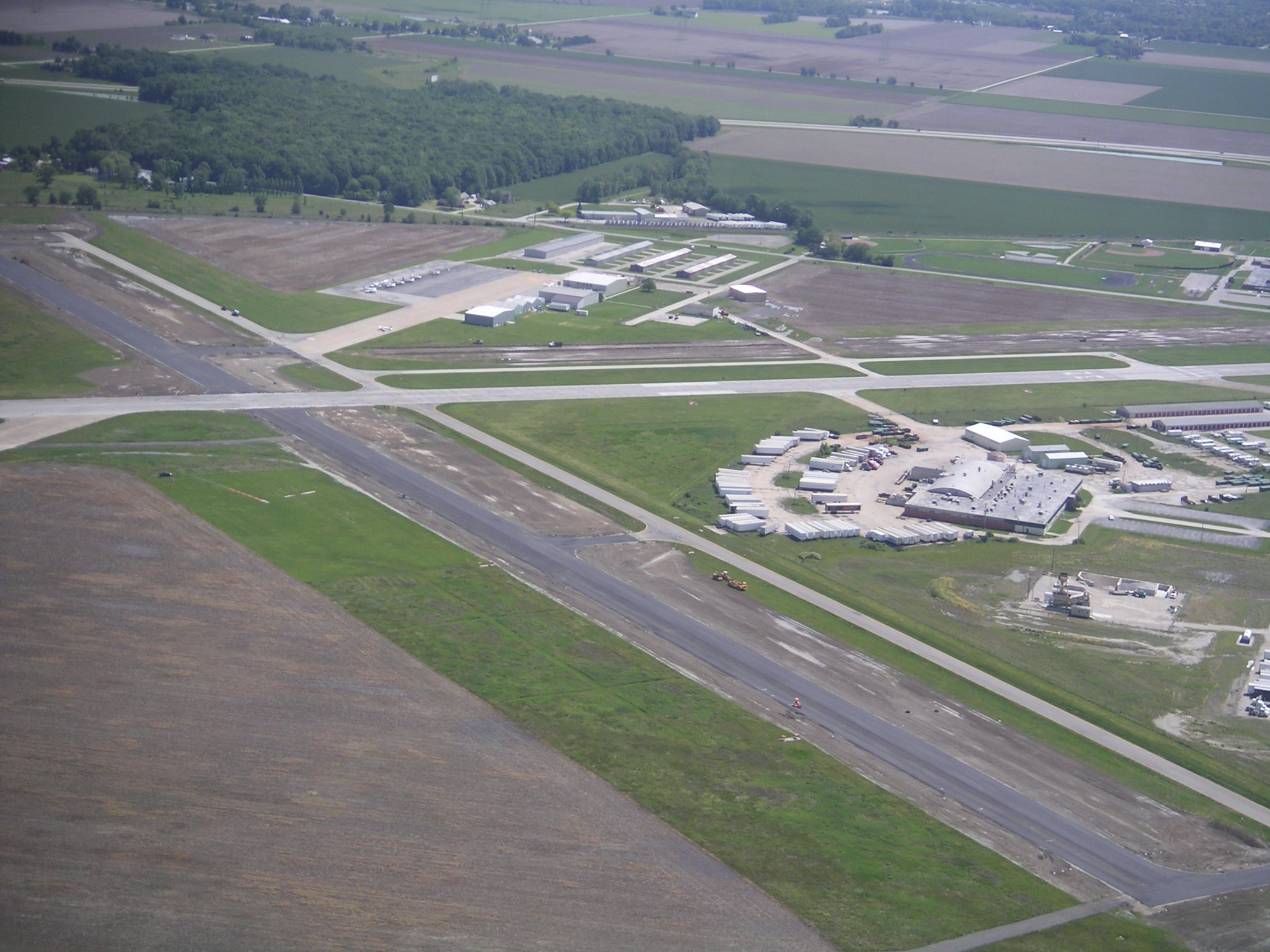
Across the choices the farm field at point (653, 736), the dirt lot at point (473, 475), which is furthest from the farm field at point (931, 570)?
the farm field at point (653, 736)

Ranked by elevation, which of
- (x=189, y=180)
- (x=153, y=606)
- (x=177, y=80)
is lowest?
(x=153, y=606)

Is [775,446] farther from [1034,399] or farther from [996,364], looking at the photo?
[996,364]

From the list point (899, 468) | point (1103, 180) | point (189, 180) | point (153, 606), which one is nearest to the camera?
point (153, 606)

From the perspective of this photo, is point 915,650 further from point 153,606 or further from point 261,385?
point 261,385

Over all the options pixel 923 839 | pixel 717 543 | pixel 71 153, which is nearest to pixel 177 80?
pixel 71 153

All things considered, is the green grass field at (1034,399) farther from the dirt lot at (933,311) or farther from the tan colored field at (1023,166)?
the tan colored field at (1023,166)

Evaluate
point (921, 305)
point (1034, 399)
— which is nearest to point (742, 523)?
point (1034, 399)

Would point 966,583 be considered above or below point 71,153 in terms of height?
below
